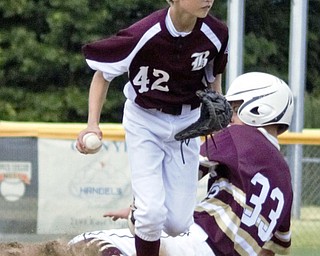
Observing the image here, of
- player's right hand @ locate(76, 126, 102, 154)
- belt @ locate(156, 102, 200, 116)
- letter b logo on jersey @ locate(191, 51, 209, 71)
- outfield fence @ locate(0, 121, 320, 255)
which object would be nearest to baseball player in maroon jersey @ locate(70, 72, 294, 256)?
belt @ locate(156, 102, 200, 116)

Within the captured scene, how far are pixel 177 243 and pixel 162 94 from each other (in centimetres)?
66

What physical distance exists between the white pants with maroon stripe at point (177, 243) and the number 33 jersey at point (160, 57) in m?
0.58

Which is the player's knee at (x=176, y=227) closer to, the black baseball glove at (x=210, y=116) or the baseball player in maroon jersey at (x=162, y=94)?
the baseball player in maroon jersey at (x=162, y=94)

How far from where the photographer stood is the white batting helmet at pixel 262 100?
512cm

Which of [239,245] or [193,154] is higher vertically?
[193,154]

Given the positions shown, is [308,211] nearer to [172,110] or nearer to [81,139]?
[172,110]

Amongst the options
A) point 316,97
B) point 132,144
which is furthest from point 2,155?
point 316,97

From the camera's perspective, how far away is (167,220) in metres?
4.82

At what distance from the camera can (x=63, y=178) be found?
30.0ft

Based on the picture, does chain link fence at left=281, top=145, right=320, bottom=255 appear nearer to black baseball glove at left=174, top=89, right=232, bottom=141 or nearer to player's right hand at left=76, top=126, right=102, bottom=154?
black baseball glove at left=174, top=89, right=232, bottom=141

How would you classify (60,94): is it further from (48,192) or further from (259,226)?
(259,226)

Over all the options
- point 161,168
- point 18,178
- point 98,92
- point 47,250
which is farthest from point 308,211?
point 47,250

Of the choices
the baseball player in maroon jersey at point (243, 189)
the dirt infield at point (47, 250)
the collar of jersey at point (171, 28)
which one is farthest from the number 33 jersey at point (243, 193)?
the dirt infield at point (47, 250)

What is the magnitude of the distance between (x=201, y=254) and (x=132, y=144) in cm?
58
